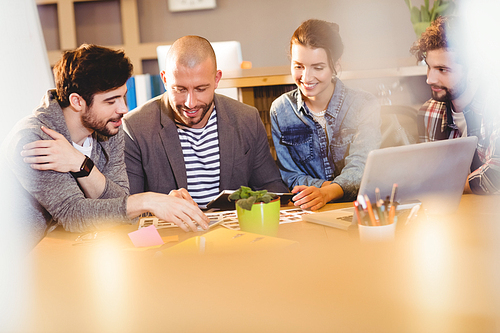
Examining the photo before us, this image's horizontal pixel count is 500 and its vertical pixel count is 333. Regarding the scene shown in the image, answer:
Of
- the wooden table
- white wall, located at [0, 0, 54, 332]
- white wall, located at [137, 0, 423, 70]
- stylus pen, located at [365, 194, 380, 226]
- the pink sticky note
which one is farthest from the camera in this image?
white wall, located at [137, 0, 423, 70]

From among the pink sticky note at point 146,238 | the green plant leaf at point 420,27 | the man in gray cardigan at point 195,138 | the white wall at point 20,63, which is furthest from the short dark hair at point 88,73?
the green plant leaf at point 420,27

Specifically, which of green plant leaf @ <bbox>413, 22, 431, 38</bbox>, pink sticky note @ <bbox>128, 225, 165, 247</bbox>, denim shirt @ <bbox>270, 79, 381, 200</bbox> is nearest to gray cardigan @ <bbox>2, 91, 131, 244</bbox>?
pink sticky note @ <bbox>128, 225, 165, 247</bbox>

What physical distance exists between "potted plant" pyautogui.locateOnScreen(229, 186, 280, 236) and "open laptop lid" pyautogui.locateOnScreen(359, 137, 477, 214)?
205 millimetres

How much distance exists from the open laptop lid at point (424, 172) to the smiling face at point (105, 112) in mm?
811

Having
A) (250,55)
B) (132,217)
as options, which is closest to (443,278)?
(132,217)

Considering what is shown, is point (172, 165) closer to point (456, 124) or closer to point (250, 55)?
point (456, 124)

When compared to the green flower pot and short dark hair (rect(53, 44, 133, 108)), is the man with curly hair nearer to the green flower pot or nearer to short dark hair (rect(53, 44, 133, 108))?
the green flower pot

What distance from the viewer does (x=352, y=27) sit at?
139 inches

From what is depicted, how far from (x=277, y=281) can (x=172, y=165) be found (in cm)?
102

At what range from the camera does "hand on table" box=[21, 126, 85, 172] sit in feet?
3.61

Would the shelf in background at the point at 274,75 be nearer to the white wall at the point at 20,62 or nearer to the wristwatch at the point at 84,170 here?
the wristwatch at the point at 84,170

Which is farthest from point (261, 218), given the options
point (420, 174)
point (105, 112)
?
point (105, 112)

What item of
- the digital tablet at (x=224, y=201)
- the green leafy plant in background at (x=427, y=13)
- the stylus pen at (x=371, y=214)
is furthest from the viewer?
the green leafy plant in background at (x=427, y=13)

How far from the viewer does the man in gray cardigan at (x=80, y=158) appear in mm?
1087
